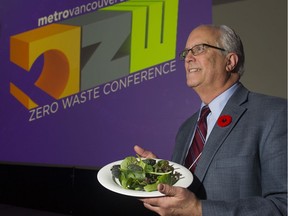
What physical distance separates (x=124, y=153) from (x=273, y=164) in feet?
4.38

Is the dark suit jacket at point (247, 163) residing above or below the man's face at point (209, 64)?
below

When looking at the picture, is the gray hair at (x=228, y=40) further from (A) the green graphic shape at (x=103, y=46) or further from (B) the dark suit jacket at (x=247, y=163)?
(A) the green graphic shape at (x=103, y=46)

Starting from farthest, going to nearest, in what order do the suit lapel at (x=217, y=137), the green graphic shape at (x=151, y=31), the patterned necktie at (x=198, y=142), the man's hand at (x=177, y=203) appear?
the green graphic shape at (x=151, y=31), the patterned necktie at (x=198, y=142), the suit lapel at (x=217, y=137), the man's hand at (x=177, y=203)

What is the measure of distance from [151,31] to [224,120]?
1.20 m

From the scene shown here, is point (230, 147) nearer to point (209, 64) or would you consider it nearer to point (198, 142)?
point (198, 142)

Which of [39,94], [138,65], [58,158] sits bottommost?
[58,158]

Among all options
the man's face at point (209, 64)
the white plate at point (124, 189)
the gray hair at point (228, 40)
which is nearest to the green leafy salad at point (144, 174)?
the white plate at point (124, 189)

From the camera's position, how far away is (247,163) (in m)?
1.05

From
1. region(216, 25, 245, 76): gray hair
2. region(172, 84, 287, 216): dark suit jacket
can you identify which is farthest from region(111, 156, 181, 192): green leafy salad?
region(216, 25, 245, 76): gray hair

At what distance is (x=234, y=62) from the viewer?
1.30 meters

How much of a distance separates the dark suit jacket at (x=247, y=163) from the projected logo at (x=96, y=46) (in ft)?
3.49

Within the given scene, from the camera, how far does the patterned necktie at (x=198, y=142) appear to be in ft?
4.07

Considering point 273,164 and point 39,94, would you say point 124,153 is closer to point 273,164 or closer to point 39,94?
point 39,94

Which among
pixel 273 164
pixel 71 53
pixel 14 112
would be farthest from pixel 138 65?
pixel 273 164
